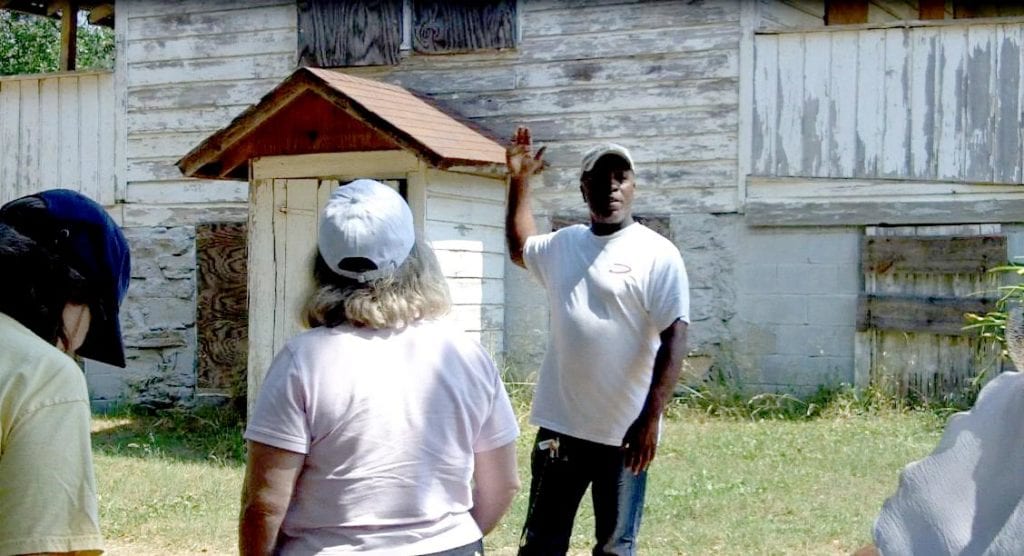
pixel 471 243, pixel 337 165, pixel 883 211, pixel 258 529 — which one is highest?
pixel 337 165

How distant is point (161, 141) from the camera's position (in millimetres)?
11602

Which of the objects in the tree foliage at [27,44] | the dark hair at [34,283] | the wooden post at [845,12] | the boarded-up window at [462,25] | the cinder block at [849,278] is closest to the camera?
the dark hair at [34,283]

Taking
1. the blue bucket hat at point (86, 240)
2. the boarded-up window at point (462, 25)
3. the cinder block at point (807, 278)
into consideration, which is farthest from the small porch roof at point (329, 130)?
the blue bucket hat at point (86, 240)

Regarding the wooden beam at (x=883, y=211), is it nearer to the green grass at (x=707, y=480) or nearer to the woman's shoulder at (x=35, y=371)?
the green grass at (x=707, y=480)

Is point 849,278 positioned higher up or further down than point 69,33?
further down

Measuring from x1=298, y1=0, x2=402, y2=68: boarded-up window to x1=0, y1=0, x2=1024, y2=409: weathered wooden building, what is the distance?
2 centimetres

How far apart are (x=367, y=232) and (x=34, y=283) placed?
28.3 inches

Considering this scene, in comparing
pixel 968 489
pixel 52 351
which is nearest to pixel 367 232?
pixel 52 351

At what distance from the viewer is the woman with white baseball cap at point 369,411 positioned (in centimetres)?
250

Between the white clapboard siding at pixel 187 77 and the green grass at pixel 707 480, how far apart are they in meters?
2.32

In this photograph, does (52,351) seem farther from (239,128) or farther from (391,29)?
(391,29)

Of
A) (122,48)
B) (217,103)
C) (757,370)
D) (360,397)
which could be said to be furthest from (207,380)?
(360,397)

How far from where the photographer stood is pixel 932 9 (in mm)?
12141

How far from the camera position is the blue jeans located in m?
4.14
